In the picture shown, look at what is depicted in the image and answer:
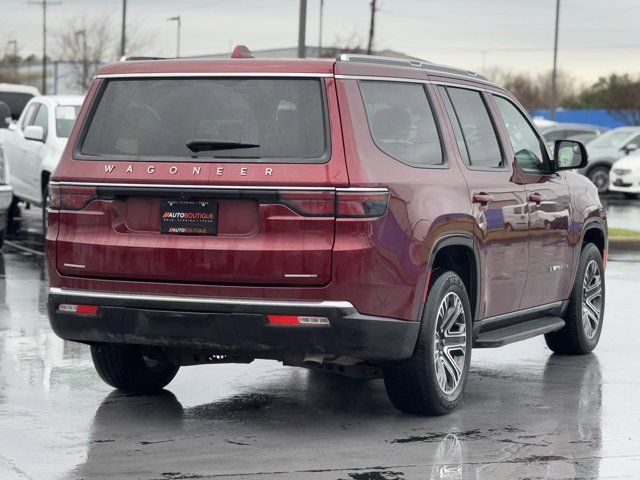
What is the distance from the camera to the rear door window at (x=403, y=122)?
714 centimetres

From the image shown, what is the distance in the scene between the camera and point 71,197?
23.8 feet

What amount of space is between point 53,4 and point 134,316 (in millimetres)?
94820

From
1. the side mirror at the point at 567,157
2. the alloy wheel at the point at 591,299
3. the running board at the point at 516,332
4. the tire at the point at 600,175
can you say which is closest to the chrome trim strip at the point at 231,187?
the running board at the point at 516,332

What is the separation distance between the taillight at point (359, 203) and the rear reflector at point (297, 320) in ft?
1.68

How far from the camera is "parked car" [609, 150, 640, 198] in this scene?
31.1 metres

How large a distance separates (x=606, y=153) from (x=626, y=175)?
8.12 feet

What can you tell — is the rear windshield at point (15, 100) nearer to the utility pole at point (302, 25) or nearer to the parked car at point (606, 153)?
the utility pole at point (302, 25)

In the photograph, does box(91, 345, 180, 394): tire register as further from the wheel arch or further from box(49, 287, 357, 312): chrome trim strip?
the wheel arch

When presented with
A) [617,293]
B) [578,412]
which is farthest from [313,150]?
[617,293]

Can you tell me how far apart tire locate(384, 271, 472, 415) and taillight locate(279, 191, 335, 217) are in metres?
0.87

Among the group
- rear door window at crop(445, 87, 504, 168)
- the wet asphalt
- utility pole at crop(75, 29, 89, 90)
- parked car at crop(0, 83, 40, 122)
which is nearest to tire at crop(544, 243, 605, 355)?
the wet asphalt

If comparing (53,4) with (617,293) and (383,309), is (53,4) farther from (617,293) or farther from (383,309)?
(383,309)

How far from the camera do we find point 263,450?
6.66 m

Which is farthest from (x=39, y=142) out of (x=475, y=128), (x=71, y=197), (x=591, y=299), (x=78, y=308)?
(x=78, y=308)
